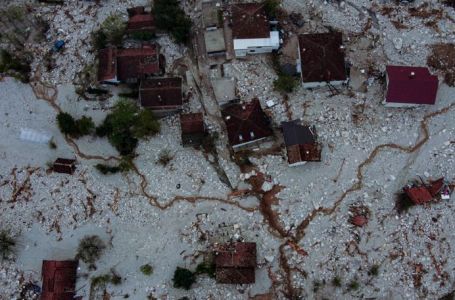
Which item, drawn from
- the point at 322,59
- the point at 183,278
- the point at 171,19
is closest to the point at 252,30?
the point at 322,59

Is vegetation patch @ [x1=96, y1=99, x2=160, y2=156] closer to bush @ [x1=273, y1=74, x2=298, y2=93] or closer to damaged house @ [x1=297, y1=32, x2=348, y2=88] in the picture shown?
bush @ [x1=273, y1=74, x2=298, y2=93]

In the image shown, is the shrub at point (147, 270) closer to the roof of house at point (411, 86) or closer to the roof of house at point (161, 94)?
the roof of house at point (161, 94)

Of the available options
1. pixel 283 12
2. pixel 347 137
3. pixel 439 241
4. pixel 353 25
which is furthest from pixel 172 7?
pixel 439 241

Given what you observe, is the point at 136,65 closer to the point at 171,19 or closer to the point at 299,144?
the point at 171,19

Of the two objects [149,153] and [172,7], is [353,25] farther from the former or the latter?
[149,153]

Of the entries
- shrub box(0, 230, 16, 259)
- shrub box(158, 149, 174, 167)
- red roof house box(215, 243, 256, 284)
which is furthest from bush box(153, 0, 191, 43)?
shrub box(0, 230, 16, 259)

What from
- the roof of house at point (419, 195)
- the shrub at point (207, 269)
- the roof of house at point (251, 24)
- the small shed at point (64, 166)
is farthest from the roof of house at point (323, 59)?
the small shed at point (64, 166)
